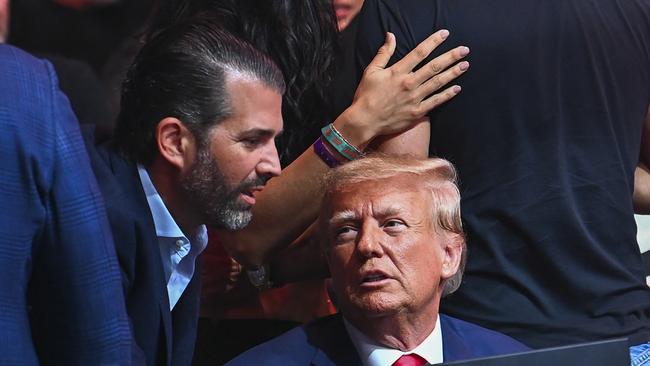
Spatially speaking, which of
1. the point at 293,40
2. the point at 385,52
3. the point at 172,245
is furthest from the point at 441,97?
the point at 172,245

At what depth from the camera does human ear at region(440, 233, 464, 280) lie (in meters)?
2.59

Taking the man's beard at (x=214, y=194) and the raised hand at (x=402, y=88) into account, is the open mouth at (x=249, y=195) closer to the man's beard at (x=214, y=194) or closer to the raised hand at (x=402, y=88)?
Answer: the man's beard at (x=214, y=194)

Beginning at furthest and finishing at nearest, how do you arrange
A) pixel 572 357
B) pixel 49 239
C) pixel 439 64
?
pixel 439 64 < pixel 572 357 < pixel 49 239

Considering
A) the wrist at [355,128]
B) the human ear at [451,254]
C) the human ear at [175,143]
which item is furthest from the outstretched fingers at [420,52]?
the human ear at [175,143]

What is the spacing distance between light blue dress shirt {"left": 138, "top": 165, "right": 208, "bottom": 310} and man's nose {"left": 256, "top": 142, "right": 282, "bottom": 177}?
179 millimetres

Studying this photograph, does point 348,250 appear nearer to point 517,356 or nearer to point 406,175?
point 406,175

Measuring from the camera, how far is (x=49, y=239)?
1.82 meters

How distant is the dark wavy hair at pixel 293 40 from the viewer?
2.75 m

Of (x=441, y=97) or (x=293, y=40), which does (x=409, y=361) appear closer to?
(x=441, y=97)

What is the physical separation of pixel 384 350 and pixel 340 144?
0.43m

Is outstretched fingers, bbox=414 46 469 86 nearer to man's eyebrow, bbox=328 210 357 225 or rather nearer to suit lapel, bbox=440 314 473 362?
man's eyebrow, bbox=328 210 357 225

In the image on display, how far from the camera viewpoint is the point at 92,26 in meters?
3.40

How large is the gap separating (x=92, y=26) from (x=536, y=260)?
Answer: 56.6 inches

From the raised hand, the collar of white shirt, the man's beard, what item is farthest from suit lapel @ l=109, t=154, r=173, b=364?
the raised hand
